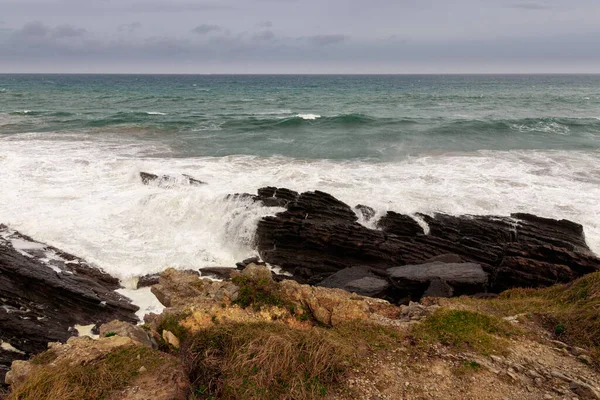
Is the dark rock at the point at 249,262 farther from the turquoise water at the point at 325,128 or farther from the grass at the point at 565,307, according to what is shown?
the turquoise water at the point at 325,128

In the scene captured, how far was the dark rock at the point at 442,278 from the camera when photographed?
48.5ft

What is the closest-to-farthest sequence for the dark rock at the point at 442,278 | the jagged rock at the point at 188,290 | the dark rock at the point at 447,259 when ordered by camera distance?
the jagged rock at the point at 188,290, the dark rock at the point at 442,278, the dark rock at the point at 447,259

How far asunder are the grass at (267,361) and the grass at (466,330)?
1136 millimetres

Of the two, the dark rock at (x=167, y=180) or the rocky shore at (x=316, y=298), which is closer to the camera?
the rocky shore at (x=316, y=298)

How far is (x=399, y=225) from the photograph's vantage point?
61.3 ft

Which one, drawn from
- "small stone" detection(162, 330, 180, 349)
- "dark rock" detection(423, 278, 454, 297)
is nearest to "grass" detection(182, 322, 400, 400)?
"small stone" detection(162, 330, 180, 349)

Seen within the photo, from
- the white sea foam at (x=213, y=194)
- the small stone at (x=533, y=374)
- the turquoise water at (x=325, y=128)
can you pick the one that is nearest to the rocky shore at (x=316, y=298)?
the small stone at (x=533, y=374)

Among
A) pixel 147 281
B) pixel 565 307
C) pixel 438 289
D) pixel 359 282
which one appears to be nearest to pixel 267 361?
pixel 359 282

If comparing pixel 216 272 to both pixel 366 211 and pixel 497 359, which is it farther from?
pixel 497 359

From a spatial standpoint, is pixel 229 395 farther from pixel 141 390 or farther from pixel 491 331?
pixel 491 331

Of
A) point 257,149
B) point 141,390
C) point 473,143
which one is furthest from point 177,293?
point 473,143

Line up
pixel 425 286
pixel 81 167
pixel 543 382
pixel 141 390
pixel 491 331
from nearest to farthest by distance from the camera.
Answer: pixel 141 390
pixel 543 382
pixel 491 331
pixel 425 286
pixel 81 167

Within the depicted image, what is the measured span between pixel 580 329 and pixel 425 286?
5591 millimetres

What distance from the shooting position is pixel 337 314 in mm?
10242
